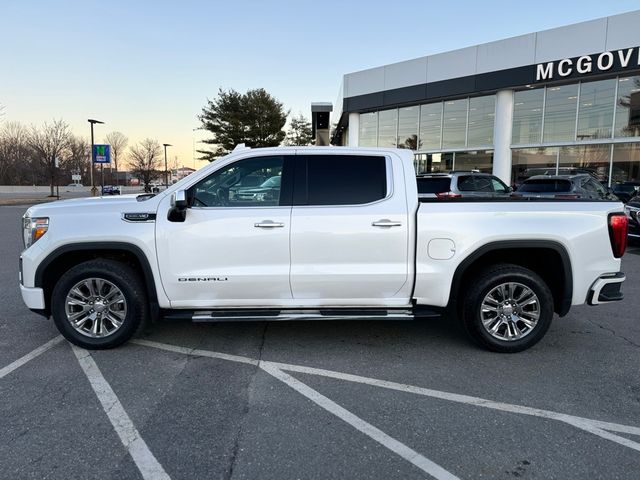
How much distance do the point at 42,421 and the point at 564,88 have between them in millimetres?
19968

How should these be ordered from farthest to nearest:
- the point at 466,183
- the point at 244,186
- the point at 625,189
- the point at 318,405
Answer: the point at 625,189
the point at 466,183
the point at 244,186
the point at 318,405

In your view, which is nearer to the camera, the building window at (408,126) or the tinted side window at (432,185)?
the tinted side window at (432,185)

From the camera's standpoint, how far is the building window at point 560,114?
17.7m

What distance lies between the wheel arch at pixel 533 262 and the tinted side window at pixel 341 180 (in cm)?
107

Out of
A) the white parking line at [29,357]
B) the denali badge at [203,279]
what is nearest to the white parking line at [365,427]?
the denali badge at [203,279]

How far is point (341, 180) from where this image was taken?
4406mm

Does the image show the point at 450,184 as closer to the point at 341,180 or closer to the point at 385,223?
the point at 341,180

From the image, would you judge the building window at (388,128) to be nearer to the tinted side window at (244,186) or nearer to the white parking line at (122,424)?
the tinted side window at (244,186)

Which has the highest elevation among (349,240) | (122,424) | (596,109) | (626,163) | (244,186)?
(596,109)

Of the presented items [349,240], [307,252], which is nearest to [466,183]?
[349,240]

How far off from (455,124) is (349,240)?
18.3m

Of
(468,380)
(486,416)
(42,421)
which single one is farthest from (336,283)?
(42,421)

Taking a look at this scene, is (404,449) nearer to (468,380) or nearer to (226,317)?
(468,380)

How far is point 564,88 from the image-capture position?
17.9 metres
